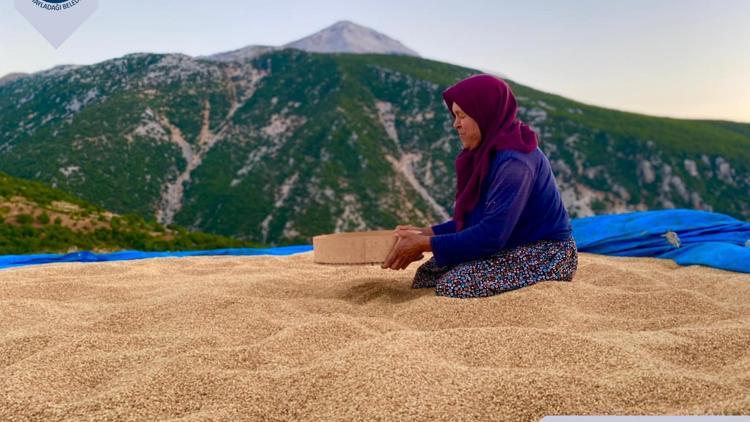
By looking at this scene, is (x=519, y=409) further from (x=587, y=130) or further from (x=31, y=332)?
(x=587, y=130)

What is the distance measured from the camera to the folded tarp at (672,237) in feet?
15.6

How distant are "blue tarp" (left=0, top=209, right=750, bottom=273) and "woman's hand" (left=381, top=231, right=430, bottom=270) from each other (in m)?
2.68

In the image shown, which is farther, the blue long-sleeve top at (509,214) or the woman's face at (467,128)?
the woman's face at (467,128)

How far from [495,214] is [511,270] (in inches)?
14.7

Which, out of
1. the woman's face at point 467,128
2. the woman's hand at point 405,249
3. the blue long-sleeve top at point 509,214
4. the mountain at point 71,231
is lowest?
the mountain at point 71,231

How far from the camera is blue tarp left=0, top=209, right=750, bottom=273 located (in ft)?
15.5

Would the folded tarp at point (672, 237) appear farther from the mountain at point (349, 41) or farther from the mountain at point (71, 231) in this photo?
the mountain at point (349, 41)

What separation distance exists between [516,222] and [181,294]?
2.02m

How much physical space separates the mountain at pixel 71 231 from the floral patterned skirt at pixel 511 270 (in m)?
10.0

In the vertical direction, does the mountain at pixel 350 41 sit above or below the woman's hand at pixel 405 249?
above

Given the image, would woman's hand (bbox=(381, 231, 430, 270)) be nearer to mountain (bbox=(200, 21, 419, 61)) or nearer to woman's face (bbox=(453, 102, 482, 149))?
woman's face (bbox=(453, 102, 482, 149))

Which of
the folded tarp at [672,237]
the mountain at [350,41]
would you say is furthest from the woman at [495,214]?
the mountain at [350,41]

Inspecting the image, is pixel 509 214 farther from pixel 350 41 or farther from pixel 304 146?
pixel 350 41

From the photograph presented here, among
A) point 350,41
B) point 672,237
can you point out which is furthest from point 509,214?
point 350,41
